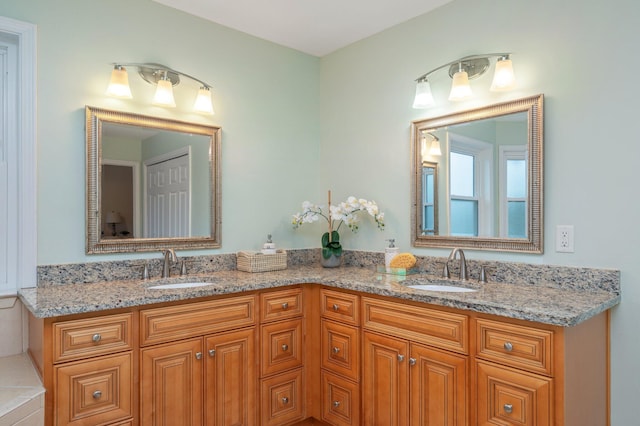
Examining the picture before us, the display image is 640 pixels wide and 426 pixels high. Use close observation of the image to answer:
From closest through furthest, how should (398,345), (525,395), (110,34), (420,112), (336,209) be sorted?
(525,395), (398,345), (110,34), (420,112), (336,209)

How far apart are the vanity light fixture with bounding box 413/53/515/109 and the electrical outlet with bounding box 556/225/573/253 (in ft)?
2.46

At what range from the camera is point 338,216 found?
275cm

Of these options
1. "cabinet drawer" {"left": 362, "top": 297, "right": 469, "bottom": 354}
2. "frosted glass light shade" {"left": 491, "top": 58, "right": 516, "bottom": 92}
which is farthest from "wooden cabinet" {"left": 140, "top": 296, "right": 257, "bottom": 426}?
"frosted glass light shade" {"left": 491, "top": 58, "right": 516, "bottom": 92}

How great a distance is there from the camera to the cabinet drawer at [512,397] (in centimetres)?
148

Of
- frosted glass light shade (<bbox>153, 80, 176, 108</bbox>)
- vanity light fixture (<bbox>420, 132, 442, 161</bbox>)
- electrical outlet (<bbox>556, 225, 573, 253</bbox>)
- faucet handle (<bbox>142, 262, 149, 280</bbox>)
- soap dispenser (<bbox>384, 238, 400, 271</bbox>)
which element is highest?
frosted glass light shade (<bbox>153, 80, 176, 108</bbox>)

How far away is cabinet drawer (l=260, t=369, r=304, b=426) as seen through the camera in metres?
2.22

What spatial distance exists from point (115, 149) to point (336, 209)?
53.8 inches

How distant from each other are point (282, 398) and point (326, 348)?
1.19 feet

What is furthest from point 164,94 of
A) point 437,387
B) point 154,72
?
point 437,387

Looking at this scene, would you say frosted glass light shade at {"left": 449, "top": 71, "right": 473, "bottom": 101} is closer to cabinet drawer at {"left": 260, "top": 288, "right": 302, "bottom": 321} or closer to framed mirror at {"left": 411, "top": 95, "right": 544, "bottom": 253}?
framed mirror at {"left": 411, "top": 95, "right": 544, "bottom": 253}

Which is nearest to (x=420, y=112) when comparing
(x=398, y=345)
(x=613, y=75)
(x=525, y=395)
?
(x=613, y=75)

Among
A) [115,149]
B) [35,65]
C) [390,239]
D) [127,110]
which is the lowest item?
[390,239]

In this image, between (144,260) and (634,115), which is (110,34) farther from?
(634,115)

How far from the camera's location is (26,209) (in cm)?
198
